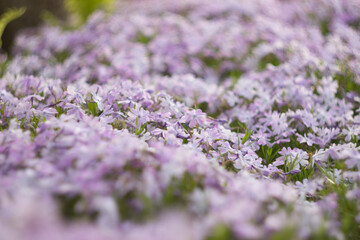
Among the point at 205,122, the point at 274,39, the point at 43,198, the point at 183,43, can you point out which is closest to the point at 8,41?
the point at 183,43

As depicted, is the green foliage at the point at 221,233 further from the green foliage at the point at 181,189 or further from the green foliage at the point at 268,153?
the green foliage at the point at 268,153

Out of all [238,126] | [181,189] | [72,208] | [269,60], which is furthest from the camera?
[269,60]

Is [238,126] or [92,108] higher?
[92,108]

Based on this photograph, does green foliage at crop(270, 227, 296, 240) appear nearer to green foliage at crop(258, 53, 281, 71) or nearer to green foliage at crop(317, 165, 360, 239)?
green foliage at crop(317, 165, 360, 239)

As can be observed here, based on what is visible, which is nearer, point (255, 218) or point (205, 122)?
point (255, 218)

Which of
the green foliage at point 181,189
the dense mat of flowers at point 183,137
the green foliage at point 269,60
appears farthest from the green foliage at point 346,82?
the green foliage at point 181,189

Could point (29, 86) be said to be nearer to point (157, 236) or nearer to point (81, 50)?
point (81, 50)

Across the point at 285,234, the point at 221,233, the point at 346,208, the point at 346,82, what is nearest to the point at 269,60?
the point at 346,82

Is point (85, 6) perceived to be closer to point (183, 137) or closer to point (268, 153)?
point (183, 137)

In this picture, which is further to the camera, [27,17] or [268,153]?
[27,17]
